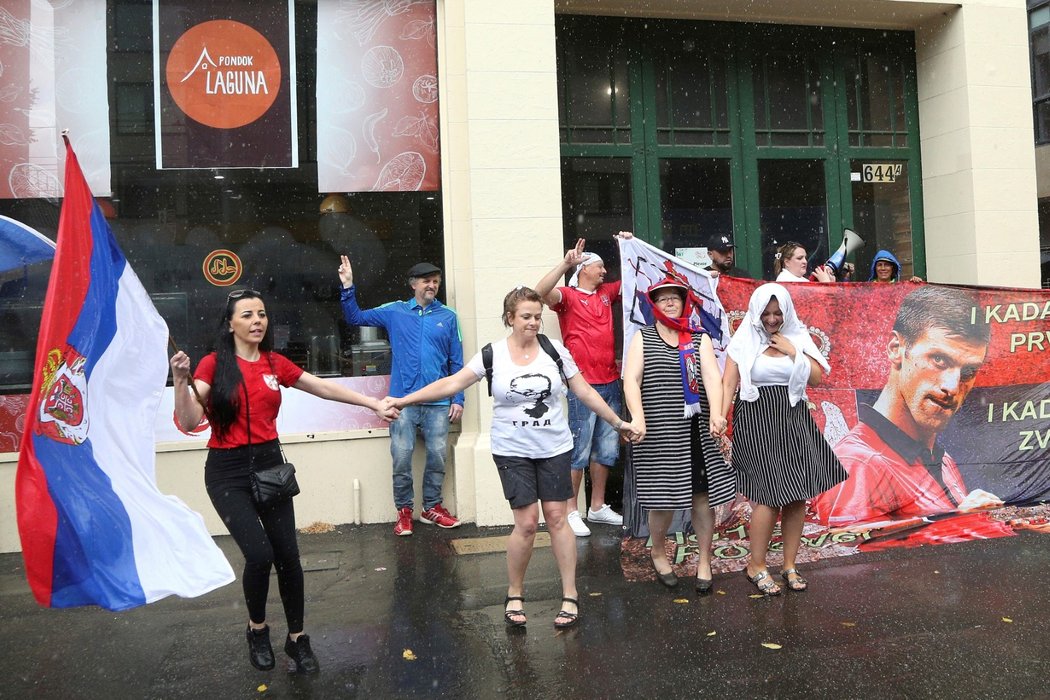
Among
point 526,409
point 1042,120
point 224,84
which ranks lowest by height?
point 526,409

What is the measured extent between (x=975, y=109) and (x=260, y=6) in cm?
672

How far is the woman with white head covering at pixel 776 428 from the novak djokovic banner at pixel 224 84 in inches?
165

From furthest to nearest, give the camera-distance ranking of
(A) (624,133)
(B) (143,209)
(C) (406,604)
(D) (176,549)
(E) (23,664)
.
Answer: (A) (624,133) < (B) (143,209) < (C) (406,604) < (E) (23,664) < (D) (176,549)

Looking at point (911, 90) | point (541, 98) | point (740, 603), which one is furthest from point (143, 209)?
point (911, 90)

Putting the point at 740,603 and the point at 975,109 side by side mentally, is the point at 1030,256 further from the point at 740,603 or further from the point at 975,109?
the point at 740,603

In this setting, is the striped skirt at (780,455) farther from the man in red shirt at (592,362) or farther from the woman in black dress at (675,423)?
the man in red shirt at (592,362)

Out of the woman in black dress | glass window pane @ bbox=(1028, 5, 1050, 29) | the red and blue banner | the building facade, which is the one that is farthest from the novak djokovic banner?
glass window pane @ bbox=(1028, 5, 1050, 29)

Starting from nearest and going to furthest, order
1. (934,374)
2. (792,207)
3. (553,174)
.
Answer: (934,374)
(553,174)
(792,207)

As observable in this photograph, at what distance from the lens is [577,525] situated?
7281 millimetres

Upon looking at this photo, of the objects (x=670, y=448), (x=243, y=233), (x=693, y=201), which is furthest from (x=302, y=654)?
(x=693, y=201)

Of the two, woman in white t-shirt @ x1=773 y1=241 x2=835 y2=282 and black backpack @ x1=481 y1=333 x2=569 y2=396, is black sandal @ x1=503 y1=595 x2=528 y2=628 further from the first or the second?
woman in white t-shirt @ x1=773 y1=241 x2=835 y2=282

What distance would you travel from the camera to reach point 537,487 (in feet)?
17.1

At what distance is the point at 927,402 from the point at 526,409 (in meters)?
3.80

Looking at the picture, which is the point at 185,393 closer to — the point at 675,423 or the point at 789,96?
the point at 675,423
